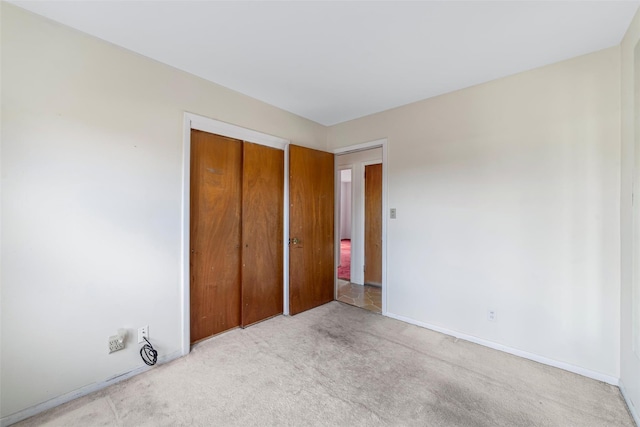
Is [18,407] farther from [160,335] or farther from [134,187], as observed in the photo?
[134,187]

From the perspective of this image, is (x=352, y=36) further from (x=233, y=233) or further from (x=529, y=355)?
(x=529, y=355)

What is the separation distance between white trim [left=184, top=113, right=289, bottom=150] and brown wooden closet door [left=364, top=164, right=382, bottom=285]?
1.84 m

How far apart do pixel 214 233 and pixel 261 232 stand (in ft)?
1.81

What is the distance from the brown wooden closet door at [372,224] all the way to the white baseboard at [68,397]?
322 centimetres

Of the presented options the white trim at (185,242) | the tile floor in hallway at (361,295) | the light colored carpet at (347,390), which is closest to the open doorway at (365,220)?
the tile floor in hallway at (361,295)

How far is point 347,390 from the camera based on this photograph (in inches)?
74.2

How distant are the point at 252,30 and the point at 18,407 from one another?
2837 mm

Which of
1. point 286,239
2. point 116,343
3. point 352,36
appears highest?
point 352,36

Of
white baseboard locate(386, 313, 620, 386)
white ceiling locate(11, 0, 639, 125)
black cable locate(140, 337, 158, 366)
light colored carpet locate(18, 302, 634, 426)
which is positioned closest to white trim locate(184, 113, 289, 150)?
white ceiling locate(11, 0, 639, 125)

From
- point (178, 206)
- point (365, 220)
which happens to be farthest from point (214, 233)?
point (365, 220)

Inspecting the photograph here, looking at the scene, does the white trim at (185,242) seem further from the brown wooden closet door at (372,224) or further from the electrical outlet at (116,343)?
the brown wooden closet door at (372,224)

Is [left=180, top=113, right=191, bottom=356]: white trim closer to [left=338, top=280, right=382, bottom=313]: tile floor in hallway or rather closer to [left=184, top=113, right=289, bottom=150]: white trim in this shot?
[left=184, top=113, right=289, bottom=150]: white trim

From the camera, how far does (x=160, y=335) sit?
7.29ft

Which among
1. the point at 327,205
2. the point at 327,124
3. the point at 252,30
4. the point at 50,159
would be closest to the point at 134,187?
the point at 50,159
